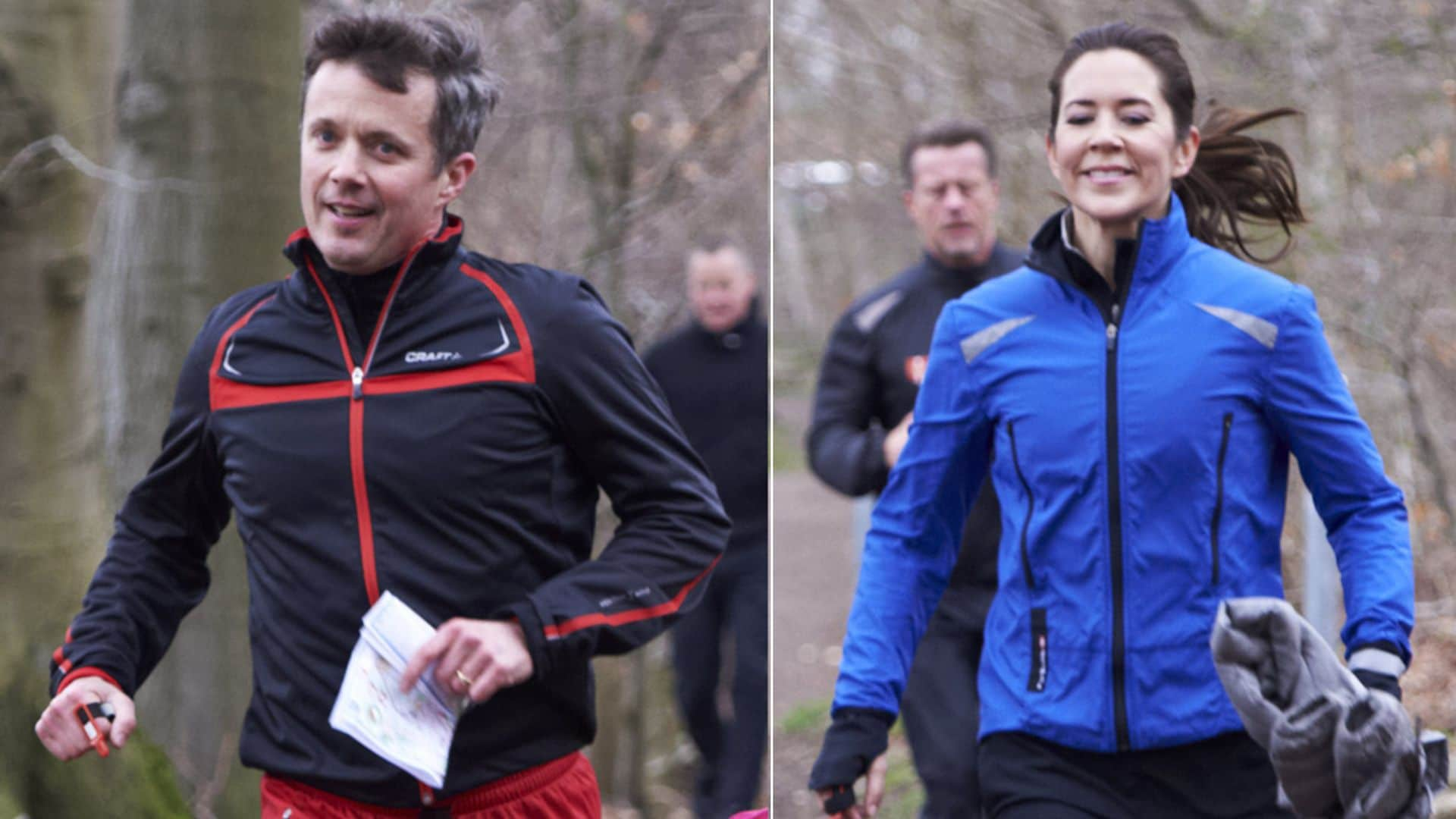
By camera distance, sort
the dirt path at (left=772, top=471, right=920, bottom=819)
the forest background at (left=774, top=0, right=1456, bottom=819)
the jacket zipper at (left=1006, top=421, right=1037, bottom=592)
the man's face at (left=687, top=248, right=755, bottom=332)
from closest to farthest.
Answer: the jacket zipper at (left=1006, top=421, right=1037, bottom=592) < the man's face at (left=687, top=248, right=755, bottom=332) < the forest background at (left=774, top=0, right=1456, bottom=819) < the dirt path at (left=772, top=471, right=920, bottom=819)

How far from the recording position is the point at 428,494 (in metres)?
2.55

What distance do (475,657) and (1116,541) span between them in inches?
41.1

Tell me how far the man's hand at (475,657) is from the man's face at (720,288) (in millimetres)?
2992

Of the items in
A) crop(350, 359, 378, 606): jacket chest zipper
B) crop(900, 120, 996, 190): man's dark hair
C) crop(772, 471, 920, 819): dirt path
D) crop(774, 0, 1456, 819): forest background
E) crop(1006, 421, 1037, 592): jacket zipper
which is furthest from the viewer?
crop(772, 471, 920, 819): dirt path

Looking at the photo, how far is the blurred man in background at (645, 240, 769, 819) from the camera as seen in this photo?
5297 millimetres

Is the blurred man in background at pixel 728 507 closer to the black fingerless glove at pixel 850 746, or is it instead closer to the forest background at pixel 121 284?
the forest background at pixel 121 284

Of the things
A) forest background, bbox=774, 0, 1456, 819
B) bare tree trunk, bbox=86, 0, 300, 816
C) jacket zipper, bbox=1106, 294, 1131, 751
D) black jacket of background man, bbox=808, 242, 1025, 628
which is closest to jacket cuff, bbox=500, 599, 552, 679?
jacket zipper, bbox=1106, 294, 1131, 751

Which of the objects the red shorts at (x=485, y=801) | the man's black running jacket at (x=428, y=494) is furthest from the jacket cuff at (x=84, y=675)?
the red shorts at (x=485, y=801)

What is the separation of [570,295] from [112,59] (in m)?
2.11

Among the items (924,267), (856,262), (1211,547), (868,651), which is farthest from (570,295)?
(856,262)

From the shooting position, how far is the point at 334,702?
255 centimetres

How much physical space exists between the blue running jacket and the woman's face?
0.28 ft

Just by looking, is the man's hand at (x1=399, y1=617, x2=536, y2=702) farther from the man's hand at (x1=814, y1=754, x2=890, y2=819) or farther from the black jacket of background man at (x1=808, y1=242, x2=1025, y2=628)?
the black jacket of background man at (x1=808, y1=242, x2=1025, y2=628)

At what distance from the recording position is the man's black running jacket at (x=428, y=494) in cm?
Result: 255
